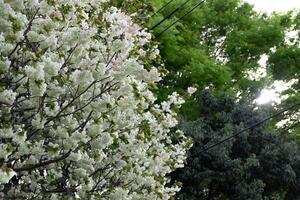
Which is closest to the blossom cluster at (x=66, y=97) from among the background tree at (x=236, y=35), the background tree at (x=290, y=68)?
the background tree at (x=236, y=35)

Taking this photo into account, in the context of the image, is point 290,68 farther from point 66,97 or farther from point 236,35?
point 66,97

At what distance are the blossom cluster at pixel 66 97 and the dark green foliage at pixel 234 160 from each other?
6.73m

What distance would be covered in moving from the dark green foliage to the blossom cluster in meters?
6.73

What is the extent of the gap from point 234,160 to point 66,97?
8.16 metres

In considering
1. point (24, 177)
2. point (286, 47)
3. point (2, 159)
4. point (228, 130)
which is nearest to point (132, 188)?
point (24, 177)

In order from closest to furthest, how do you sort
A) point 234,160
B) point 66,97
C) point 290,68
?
point 66,97 → point 234,160 → point 290,68

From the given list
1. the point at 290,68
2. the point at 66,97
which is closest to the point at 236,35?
the point at 290,68

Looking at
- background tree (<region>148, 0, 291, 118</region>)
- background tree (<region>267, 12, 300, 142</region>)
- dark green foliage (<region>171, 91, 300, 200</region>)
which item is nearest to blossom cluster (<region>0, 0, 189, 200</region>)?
dark green foliage (<region>171, 91, 300, 200</region>)

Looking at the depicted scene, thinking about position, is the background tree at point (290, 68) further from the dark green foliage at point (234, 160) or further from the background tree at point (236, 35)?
the dark green foliage at point (234, 160)

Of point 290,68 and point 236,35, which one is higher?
point 236,35

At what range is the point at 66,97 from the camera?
446cm

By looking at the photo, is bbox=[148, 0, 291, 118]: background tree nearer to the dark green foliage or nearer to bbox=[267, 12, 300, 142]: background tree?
bbox=[267, 12, 300, 142]: background tree

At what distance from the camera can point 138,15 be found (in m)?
6.11

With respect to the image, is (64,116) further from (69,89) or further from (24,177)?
(24,177)
